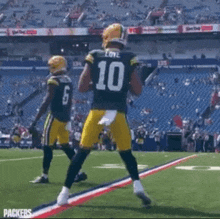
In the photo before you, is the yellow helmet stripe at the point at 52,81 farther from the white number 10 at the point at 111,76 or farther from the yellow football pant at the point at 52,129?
the white number 10 at the point at 111,76

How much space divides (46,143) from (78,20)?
32.1m

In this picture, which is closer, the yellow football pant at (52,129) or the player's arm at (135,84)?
the player's arm at (135,84)

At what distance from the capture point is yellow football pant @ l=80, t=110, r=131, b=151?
16.0 feet

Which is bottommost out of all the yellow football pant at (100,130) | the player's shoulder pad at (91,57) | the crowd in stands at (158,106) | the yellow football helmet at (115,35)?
the crowd in stands at (158,106)

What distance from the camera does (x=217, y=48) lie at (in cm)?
3691

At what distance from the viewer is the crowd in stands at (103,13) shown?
36344 mm

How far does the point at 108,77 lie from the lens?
494 cm

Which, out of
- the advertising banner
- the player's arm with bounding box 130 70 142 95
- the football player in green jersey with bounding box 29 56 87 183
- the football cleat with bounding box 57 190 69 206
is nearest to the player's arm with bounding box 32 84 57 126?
the football player in green jersey with bounding box 29 56 87 183

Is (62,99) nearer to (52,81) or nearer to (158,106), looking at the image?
(52,81)

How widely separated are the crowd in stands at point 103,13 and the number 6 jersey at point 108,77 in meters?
31.0

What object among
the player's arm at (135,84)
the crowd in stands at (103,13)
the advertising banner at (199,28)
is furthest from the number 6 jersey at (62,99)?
the crowd in stands at (103,13)

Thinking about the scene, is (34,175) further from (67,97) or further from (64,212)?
(64,212)

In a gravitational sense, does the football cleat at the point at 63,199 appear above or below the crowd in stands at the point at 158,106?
above

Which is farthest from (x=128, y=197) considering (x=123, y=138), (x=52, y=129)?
(x=52, y=129)
